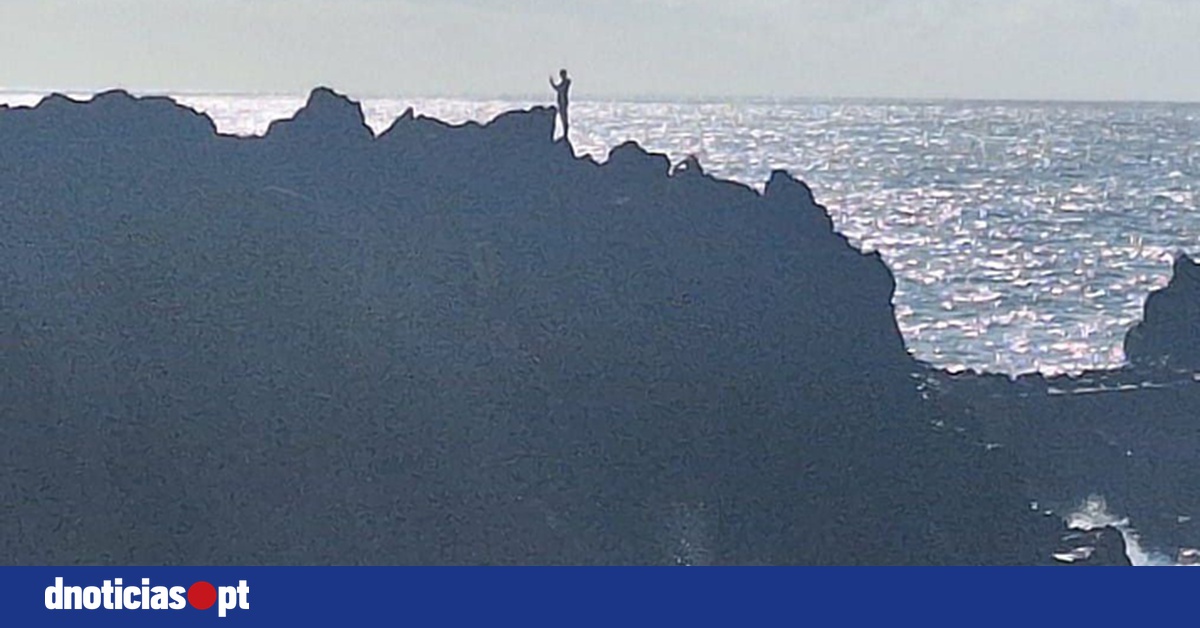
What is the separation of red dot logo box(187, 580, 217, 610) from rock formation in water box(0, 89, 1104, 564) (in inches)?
415

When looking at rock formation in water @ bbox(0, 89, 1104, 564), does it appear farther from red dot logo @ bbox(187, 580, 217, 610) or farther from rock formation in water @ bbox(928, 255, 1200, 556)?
red dot logo @ bbox(187, 580, 217, 610)

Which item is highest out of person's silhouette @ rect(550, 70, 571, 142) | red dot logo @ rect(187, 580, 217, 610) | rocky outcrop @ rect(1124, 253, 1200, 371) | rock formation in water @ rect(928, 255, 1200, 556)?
person's silhouette @ rect(550, 70, 571, 142)

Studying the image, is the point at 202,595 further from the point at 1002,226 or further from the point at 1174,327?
the point at 1002,226

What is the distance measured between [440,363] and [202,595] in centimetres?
1539

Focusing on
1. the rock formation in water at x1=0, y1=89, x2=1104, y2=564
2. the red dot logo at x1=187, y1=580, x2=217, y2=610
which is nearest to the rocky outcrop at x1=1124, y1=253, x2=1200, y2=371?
the rock formation in water at x1=0, y1=89, x2=1104, y2=564

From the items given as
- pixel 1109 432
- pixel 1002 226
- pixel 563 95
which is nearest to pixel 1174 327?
pixel 1109 432

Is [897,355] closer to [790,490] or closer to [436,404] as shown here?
[790,490]

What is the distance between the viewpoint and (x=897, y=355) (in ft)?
124

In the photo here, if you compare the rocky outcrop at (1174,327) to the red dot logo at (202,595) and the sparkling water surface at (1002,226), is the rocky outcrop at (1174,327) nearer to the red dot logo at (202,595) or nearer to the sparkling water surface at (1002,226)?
the sparkling water surface at (1002,226)

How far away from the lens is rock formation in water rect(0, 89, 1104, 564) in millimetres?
29906

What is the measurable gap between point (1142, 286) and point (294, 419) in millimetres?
55783

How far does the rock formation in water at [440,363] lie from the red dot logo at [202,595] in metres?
10.5

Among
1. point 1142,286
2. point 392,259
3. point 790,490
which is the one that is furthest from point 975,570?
point 1142,286

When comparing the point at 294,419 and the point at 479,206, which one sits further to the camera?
the point at 479,206
